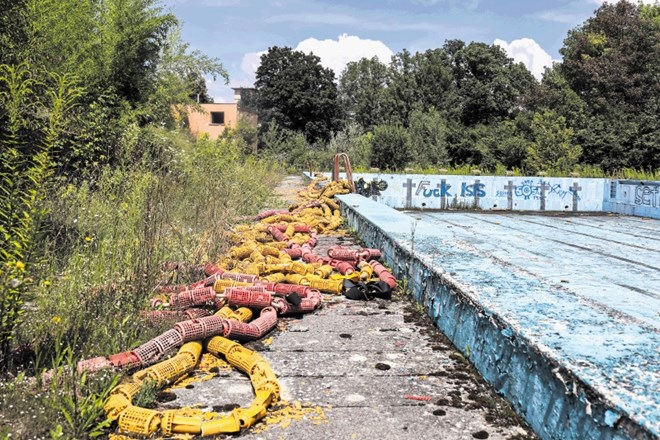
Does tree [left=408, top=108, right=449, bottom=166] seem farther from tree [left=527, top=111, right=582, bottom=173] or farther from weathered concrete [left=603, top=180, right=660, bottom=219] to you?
weathered concrete [left=603, top=180, right=660, bottom=219]

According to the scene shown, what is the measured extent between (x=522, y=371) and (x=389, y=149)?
82.2 ft

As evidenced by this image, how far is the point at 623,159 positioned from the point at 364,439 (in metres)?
29.6

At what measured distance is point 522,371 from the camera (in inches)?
95.7

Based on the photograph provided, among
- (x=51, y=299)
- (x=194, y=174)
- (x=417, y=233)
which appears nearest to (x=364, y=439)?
(x=51, y=299)

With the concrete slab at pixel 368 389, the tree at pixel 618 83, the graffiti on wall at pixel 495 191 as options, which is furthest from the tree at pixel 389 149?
the concrete slab at pixel 368 389

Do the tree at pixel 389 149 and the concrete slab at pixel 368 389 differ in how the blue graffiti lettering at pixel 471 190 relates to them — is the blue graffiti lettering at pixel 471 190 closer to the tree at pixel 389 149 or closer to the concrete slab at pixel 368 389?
the tree at pixel 389 149

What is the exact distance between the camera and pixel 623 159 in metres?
27.3

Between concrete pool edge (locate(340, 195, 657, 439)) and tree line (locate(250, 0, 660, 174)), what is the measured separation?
22156 millimetres

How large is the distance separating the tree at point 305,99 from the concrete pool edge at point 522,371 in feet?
151

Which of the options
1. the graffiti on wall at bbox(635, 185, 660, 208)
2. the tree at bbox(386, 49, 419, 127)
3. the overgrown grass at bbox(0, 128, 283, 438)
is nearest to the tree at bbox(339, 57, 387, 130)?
the tree at bbox(386, 49, 419, 127)

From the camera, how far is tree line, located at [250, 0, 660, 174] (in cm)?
2728

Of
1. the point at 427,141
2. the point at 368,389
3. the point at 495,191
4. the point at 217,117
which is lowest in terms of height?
the point at 368,389

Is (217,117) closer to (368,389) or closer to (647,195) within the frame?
(647,195)

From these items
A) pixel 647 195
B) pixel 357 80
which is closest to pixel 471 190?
pixel 647 195
